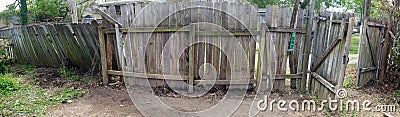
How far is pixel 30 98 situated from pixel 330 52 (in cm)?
479

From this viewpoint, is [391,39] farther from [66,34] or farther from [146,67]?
[66,34]

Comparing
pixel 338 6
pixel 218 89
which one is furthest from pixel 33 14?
pixel 338 6

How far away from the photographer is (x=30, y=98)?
3.97 metres

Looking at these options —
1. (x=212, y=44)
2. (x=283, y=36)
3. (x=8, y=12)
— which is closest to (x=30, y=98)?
(x=212, y=44)

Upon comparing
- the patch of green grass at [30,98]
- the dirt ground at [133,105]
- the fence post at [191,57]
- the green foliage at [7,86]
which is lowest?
the dirt ground at [133,105]

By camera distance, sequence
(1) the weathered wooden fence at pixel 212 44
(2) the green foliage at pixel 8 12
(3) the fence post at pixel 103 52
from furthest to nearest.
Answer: (2) the green foliage at pixel 8 12
(3) the fence post at pixel 103 52
(1) the weathered wooden fence at pixel 212 44

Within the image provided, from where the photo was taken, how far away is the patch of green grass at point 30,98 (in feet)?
11.2

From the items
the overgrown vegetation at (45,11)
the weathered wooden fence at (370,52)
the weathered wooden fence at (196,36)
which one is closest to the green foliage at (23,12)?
the overgrown vegetation at (45,11)

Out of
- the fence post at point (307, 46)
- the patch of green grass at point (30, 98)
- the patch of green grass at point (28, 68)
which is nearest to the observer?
the patch of green grass at point (30, 98)

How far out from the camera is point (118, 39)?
176 inches

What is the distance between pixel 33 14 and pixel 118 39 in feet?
48.6

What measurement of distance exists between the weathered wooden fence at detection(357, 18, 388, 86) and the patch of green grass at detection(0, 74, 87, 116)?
5226mm

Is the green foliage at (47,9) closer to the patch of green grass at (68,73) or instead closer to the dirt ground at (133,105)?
the patch of green grass at (68,73)

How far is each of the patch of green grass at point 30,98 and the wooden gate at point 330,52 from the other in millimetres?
4007
